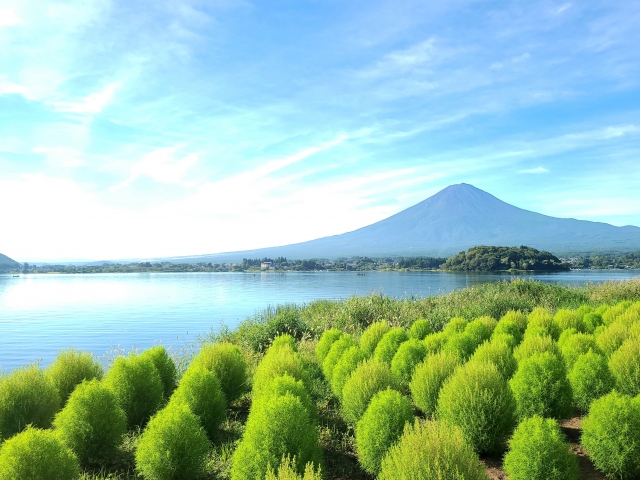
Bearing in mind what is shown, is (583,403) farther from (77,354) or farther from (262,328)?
(262,328)

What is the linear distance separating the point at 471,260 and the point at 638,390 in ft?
255

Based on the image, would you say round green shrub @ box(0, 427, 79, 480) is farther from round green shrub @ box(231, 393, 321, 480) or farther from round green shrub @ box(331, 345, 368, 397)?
round green shrub @ box(331, 345, 368, 397)

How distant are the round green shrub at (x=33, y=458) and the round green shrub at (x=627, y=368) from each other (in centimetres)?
859

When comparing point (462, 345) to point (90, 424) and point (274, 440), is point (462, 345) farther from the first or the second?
point (90, 424)

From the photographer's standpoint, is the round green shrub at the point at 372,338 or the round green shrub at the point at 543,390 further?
the round green shrub at the point at 372,338

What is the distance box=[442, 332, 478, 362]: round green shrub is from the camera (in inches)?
377

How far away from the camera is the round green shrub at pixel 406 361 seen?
9.21 m

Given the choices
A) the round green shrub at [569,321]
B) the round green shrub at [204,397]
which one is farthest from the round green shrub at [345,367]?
the round green shrub at [569,321]

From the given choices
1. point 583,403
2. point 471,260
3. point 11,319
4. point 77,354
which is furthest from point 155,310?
point 471,260

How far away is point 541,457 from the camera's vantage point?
15.7ft

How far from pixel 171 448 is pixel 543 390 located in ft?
18.1

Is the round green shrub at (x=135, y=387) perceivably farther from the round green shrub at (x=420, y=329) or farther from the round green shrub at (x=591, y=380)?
the round green shrub at (x=591, y=380)

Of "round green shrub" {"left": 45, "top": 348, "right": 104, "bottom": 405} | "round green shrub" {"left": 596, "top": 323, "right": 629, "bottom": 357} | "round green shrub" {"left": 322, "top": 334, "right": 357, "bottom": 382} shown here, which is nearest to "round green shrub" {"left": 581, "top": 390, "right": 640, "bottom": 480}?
"round green shrub" {"left": 596, "top": 323, "right": 629, "bottom": 357}

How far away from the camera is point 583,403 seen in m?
7.61
